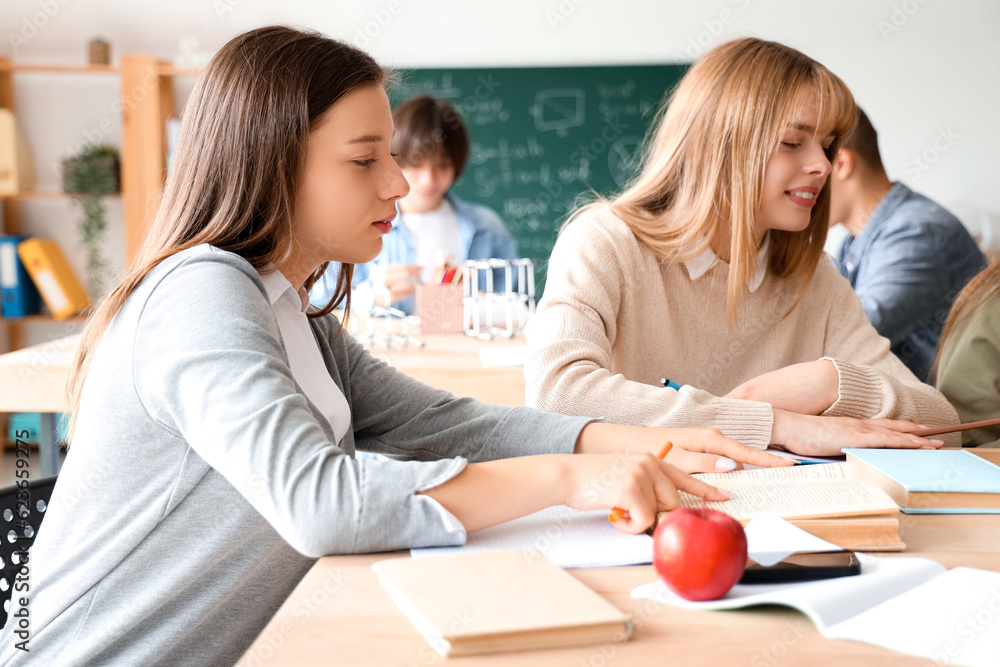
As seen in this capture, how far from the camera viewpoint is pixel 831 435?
4.02 ft

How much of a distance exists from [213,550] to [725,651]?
51cm

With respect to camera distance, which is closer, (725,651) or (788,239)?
(725,651)

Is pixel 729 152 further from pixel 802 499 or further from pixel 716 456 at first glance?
pixel 802 499

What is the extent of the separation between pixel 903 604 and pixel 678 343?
3.18ft

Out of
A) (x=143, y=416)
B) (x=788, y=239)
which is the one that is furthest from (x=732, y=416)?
(x=143, y=416)


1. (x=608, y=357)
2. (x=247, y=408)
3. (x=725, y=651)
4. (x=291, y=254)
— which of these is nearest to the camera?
(x=725, y=651)

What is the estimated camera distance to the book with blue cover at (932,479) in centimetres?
96

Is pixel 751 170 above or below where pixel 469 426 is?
above

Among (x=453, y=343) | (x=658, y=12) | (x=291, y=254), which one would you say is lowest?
(x=453, y=343)

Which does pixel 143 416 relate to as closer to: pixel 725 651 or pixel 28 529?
pixel 28 529

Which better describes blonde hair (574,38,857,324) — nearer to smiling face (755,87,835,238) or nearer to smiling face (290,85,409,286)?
smiling face (755,87,835,238)

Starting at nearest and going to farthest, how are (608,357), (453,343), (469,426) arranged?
(469,426) < (608,357) < (453,343)

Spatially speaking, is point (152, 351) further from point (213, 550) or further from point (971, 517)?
point (971, 517)

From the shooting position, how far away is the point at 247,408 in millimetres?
764
